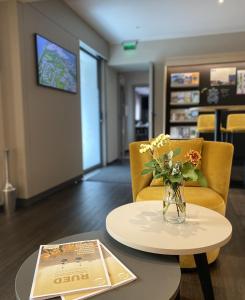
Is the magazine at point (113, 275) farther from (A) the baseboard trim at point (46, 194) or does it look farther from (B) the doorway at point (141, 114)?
(B) the doorway at point (141, 114)

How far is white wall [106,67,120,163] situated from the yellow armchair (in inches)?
155

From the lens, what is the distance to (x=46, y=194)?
348cm

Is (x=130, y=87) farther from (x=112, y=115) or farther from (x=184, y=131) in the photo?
(x=184, y=131)

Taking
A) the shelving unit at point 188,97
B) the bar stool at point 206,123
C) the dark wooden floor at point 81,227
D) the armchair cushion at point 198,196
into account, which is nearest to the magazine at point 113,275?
the dark wooden floor at point 81,227

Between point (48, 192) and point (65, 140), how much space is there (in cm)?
90

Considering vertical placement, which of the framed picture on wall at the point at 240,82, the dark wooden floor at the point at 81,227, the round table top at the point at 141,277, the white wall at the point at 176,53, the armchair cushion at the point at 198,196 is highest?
the white wall at the point at 176,53

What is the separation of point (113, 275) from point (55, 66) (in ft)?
10.7

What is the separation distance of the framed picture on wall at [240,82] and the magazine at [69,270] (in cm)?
538

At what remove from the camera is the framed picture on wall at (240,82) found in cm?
543

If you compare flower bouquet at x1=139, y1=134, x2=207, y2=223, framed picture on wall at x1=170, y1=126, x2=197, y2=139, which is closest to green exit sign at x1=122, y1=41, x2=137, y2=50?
framed picture on wall at x1=170, y1=126, x2=197, y2=139

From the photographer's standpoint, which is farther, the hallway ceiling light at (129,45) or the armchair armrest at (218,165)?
the hallway ceiling light at (129,45)

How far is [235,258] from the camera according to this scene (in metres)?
1.87

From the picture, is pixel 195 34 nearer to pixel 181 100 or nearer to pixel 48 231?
pixel 181 100

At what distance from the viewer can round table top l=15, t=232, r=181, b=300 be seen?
0.87 meters
